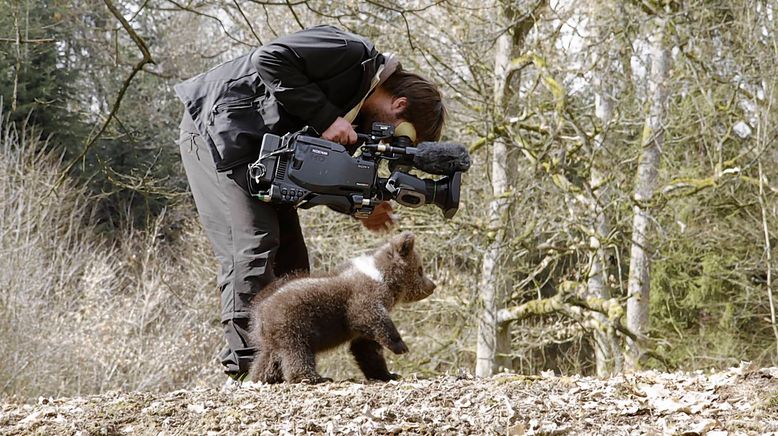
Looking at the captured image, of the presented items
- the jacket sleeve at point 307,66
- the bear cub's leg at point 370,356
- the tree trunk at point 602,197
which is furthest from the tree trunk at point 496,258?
the jacket sleeve at point 307,66

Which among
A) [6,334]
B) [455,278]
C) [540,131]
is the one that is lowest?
[6,334]

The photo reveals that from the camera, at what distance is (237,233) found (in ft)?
15.2

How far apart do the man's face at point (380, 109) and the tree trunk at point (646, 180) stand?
6413 mm

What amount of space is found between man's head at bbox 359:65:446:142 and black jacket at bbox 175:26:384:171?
0.19 meters

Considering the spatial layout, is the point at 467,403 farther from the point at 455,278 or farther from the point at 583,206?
the point at 455,278

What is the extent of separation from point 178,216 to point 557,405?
52.6 feet

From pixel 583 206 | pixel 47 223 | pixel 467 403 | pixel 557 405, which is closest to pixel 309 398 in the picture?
pixel 467 403

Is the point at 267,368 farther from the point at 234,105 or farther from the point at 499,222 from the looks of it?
the point at 499,222

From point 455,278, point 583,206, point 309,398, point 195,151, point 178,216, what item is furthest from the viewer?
point 178,216

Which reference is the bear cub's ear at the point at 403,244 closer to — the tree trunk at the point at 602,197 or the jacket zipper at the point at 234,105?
the jacket zipper at the point at 234,105

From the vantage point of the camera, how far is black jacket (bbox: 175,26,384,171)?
434cm

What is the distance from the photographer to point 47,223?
16.9 m

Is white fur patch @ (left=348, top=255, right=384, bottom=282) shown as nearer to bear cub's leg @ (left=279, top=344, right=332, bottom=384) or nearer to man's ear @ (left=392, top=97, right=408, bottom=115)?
bear cub's leg @ (left=279, top=344, right=332, bottom=384)

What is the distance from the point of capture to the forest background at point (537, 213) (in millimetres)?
10898
